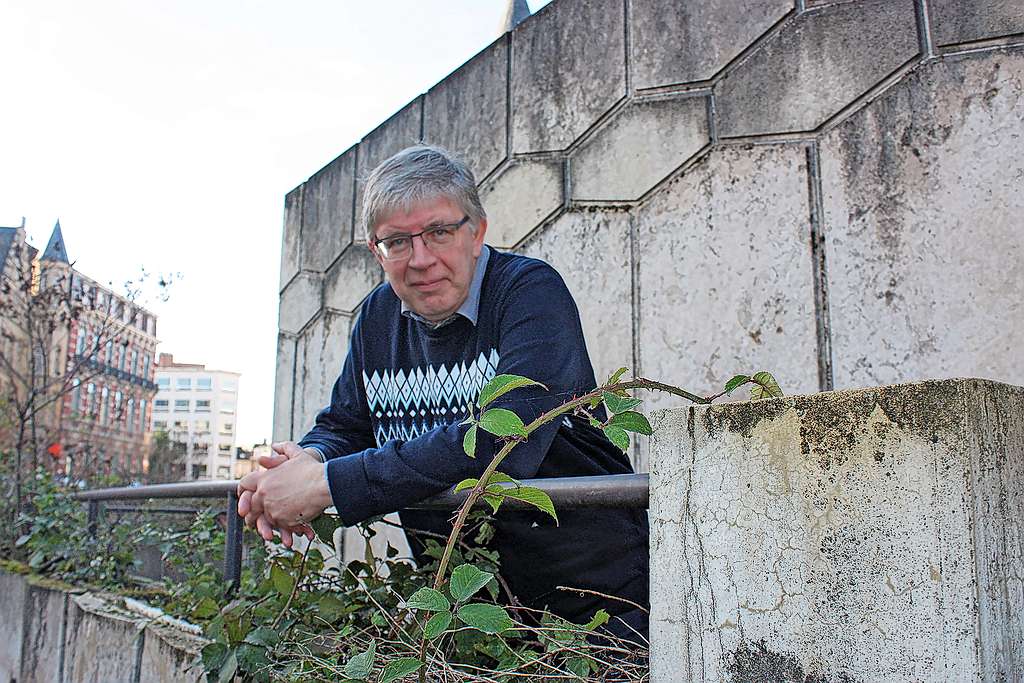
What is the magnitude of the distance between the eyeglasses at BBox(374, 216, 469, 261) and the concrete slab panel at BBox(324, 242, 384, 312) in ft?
5.35

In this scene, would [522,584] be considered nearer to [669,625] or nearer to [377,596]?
[377,596]

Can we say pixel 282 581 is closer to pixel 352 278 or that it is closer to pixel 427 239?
pixel 427 239

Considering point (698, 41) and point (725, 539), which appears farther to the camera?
point (698, 41)

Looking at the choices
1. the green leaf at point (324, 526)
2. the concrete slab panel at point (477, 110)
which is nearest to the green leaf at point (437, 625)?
the green leaf at point (324, 526)

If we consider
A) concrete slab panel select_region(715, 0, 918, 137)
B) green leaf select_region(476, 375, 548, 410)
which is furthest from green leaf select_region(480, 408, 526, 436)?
concrete slab panel select_region(715, 0, 918, 137)

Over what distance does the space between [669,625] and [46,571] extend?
12.7 ft

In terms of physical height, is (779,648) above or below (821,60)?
below

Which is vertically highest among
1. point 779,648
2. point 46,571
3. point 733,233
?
point 733,233

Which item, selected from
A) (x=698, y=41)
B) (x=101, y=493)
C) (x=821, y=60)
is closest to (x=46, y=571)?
(x=101, y=493)

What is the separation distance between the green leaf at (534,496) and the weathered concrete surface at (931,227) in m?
1.65

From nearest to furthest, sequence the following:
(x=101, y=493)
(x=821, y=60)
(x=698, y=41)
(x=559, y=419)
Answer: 1. (x=559, y=419)
2. (x=821, y=60)
3. (x=698, y=41)
4. (x=101, y=493)

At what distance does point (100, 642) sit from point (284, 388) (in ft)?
4.64

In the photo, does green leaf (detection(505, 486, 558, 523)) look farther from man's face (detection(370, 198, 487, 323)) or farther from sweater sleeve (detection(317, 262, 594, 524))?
man's face (detection(370, 198, 487, 323))

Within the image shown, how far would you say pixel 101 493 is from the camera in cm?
367
